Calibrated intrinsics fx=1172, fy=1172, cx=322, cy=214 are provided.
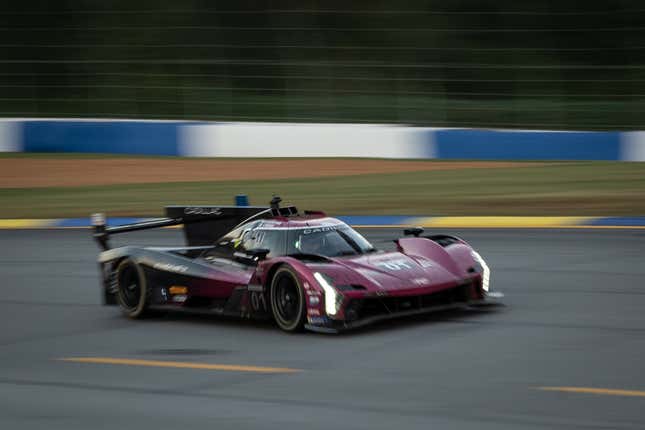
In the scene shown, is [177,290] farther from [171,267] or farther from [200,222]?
[200,222]

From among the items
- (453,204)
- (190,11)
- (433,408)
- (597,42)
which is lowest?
(433,408)

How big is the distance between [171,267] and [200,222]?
1.07 meters

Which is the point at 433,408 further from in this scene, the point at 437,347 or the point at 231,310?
the point at 231,310

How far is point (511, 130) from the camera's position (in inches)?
993

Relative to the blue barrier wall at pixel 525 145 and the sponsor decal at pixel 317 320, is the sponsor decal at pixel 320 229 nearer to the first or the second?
the sponsor decal at pixel 317 320

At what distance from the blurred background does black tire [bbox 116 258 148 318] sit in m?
15.9

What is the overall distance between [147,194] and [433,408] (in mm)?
16759

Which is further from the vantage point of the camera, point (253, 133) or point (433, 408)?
point (253, 133)

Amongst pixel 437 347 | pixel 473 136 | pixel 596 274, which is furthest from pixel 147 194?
pixel 437 347

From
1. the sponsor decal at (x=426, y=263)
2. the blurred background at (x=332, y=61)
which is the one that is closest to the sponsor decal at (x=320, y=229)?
the sponsor decal at (x=426, y=263)

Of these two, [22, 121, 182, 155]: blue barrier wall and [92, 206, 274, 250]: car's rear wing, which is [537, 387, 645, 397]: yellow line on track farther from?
[22, 121, 182, 155]: blue barrier wall

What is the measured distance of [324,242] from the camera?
10.4 meters

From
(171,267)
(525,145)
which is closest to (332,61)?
(525,145)

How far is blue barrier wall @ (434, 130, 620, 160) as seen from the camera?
24125mm
